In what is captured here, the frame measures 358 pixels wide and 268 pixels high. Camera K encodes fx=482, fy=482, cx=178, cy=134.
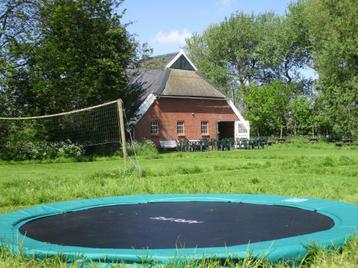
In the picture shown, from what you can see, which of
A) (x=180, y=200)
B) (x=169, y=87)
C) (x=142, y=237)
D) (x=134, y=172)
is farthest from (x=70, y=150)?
(x=142, y=237)

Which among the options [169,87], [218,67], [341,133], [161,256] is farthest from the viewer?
[218,67]

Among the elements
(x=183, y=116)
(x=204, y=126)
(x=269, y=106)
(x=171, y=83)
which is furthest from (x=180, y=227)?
(x=269, y=106)

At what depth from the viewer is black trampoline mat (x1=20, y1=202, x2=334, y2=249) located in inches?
142

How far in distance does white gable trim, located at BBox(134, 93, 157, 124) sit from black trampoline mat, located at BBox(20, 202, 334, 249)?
19.1 metres

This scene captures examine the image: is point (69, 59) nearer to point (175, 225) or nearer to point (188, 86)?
point (188, 86)

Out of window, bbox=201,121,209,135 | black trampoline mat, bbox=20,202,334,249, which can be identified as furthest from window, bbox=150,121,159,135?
black trampoline mat, bbox=20,202,334,249

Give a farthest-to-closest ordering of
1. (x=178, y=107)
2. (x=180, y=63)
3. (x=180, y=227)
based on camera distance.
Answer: (x=180, y=63)
(x=178, y=107)
(x=180, y=227)

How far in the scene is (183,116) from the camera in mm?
27188

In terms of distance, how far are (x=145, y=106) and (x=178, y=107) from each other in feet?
8.14

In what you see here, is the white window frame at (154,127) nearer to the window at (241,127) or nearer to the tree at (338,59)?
the window at (241,127)

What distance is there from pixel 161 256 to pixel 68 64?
16.9 m

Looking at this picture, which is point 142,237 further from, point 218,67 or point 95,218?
point 218,67

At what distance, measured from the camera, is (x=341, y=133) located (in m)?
31.0

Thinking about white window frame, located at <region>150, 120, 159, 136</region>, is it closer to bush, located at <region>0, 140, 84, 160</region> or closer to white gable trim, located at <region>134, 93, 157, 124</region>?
white gable trim, located at <region>134, 93, 157, 124</region>
